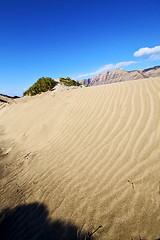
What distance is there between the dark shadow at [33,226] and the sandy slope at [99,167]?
9 centimetres

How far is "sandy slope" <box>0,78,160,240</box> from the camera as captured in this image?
1582 millimetres

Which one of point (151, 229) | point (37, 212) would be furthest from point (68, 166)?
point (151, 229)

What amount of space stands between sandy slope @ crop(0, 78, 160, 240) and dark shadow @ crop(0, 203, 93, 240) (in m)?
0.09

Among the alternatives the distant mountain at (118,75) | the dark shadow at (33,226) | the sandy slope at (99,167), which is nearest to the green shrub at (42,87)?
the sandy slope at (99,167)

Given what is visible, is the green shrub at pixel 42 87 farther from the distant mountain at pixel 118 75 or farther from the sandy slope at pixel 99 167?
the distant mountain at pixel 118 75

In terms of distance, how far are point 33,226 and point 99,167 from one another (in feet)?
4.34

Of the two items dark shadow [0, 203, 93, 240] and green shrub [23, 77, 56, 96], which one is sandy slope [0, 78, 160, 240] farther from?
green shrub [23, 77, 56, 96]

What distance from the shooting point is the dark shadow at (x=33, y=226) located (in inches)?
58.8

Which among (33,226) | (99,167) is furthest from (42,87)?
(33,226)

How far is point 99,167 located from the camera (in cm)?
230

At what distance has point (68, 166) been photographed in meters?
2.55

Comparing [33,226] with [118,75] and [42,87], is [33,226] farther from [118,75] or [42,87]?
[118,75]

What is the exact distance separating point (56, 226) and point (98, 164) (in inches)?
45.5

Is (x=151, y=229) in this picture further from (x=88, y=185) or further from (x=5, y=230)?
(x=5, y=230)
